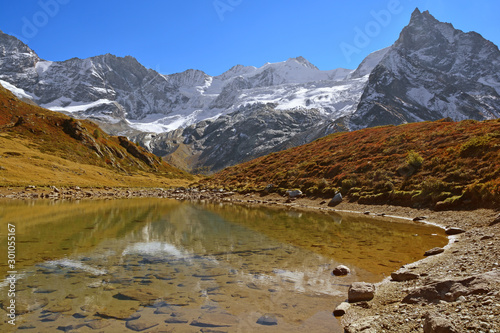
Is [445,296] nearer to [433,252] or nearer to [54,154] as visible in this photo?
[433,252]

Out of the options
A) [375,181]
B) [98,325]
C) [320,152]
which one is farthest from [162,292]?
[320,152]

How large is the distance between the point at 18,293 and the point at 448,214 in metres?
30.0

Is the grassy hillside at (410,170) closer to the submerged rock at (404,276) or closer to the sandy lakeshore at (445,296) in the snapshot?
the sandy lakeshore at (445,296)

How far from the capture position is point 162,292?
10.2 meters

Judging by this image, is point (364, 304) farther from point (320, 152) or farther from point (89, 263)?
point (320, 152)

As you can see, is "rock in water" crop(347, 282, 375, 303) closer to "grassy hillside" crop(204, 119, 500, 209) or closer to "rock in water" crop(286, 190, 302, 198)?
"grassy hillside" crop(204, 119, 500, 209)

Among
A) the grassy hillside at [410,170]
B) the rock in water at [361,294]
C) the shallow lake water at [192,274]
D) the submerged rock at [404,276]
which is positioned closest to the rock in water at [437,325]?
the shallow lake water at [192,274]

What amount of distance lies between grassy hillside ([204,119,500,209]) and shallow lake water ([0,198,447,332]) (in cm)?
875

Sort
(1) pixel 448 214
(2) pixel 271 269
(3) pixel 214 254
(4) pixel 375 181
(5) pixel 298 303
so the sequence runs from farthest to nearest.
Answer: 1. (4) pixel 375 181
2. (1) pixel 448 214
3. (3) pixel 214 254
4. (2) pixel 271 269
5. (5) pixel 298 303

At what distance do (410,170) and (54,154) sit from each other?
319 feet

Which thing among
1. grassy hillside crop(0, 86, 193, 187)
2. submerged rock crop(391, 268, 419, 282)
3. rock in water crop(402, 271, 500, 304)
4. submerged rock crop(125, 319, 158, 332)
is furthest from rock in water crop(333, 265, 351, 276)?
grassy hillside crop(0, 86, 193, 187)

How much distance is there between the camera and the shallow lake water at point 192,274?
26.6ft

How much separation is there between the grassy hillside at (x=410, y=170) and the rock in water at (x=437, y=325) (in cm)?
2267

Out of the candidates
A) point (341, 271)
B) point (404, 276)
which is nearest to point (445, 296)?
point (404, 276)
